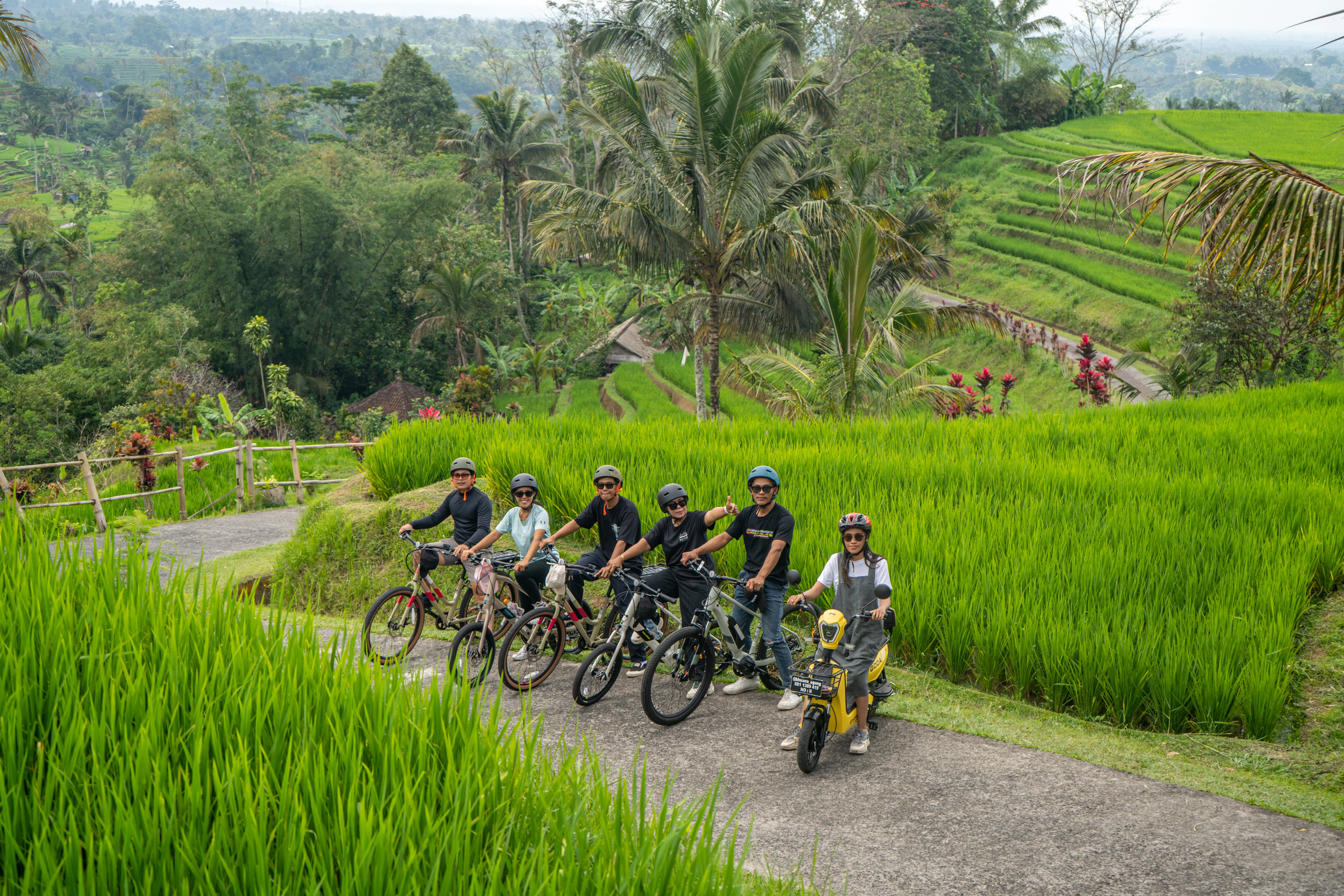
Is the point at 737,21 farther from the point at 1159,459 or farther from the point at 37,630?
the point at 37,630

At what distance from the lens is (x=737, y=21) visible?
971 inches

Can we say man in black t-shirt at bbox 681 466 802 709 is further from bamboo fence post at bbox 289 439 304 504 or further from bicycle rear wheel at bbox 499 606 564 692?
bamboo fence post at bbox 289 439 304 504

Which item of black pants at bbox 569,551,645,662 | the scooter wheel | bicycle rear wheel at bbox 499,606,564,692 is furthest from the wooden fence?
the scooter wheel

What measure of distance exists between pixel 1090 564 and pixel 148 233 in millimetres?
36306

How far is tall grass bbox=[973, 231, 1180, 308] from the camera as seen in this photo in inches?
1185

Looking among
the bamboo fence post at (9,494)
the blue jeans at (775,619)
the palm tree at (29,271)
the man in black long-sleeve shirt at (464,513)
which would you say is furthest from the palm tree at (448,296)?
the blue jeans at (775,619)

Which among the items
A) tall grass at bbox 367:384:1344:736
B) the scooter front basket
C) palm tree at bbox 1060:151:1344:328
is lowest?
tall grass at bbox 367:384:1344:736

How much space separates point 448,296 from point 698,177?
1935 cm

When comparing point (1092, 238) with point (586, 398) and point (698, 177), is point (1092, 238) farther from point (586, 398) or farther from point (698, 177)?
point (698, 177)

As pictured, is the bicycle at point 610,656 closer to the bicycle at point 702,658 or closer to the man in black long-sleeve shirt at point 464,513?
the bicycle at point 702,658

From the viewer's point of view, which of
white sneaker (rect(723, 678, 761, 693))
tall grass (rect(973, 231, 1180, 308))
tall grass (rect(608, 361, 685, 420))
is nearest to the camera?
white sneaker (rect(723, 678, 761, 693))

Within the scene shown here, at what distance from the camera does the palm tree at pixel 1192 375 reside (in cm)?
1942

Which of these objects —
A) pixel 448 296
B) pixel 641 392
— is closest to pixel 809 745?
pixel 641 392

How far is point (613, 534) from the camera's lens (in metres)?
6.36
